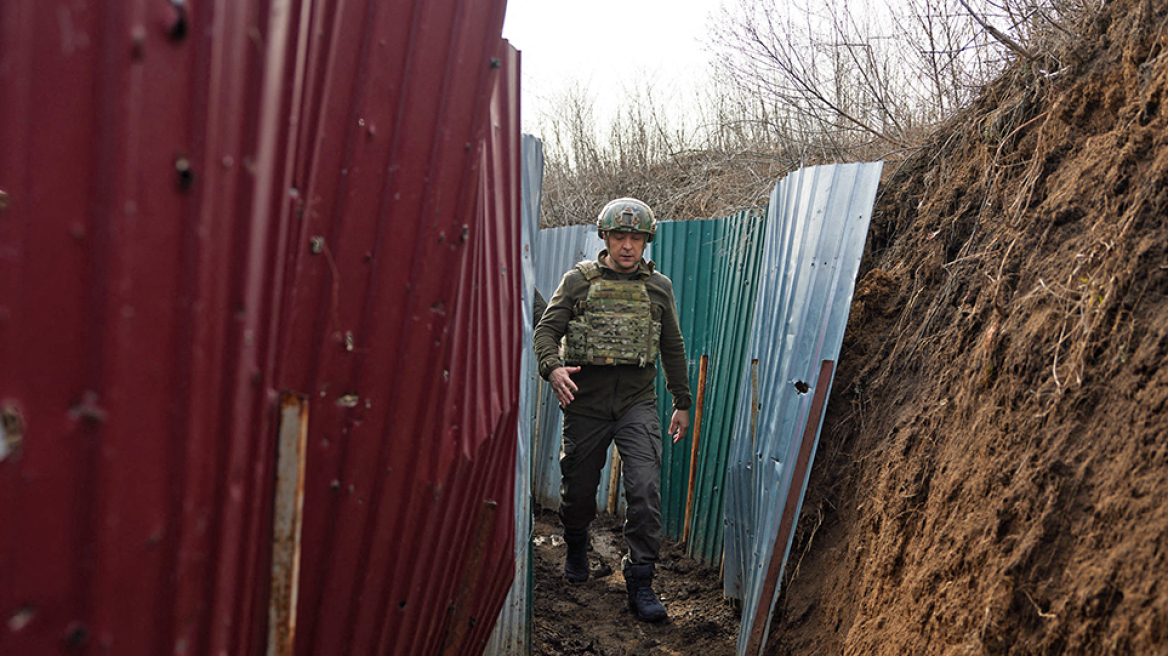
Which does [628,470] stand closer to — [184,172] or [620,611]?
[620,611]

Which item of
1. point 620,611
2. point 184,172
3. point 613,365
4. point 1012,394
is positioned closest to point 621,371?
point 613,365

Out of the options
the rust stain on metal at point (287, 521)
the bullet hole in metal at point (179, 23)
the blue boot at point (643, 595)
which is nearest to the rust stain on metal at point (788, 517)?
the blue boot at point (643, 595)

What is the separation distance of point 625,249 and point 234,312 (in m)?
3.17

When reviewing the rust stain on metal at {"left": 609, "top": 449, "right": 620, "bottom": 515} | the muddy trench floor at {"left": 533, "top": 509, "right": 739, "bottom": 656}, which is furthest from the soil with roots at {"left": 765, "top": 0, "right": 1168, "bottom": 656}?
the rust stain on metal at {"left": 609, "top": 449, "right": 620, "bottom": 515}

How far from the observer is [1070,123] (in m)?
2.47

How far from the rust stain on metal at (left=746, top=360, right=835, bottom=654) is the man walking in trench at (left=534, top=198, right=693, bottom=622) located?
0.86 meters

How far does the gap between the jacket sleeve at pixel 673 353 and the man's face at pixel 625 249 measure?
8.9 inches

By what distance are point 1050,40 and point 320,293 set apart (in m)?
2.85

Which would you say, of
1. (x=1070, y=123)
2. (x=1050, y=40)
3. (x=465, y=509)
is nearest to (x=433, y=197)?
(x=465, y=509)

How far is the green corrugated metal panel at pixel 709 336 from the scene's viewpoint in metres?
4.47

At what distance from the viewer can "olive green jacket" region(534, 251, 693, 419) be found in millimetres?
4129

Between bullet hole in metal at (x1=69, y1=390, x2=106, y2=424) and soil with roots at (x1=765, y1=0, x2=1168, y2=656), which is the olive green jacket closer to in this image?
soil with roots at (x1=765, y1=0, x2=1168, y2=656)

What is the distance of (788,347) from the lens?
3494mm

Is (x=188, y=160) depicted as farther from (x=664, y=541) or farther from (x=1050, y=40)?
(x=664, y=541)
